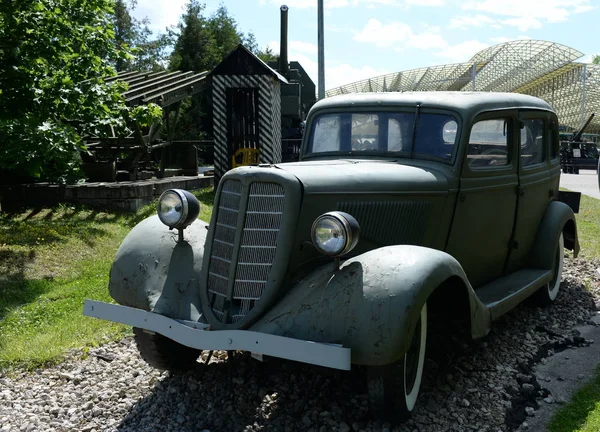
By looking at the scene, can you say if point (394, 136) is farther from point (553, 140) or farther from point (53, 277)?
point (53, 277)

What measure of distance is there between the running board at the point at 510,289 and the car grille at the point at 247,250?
5.22ft

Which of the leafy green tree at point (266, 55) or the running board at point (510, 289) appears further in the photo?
the leafy green tree at point (266, 55)

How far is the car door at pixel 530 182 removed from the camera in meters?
5.73

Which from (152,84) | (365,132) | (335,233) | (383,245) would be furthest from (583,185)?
(335,233)

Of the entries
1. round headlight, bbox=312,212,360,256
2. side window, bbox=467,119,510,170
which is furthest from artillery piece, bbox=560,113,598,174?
round headlight, bbox=312,212,360,256

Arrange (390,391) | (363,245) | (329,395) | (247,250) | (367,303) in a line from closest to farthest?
(367,303) → (390,391) → (247,250) → (329,395) → (363,245)

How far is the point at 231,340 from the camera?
351cm

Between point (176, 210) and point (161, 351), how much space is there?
3.05 feet

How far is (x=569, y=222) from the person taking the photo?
22.0 ft

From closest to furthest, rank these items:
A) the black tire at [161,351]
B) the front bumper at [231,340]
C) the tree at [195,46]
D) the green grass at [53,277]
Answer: the front bumper at [231,340] < the black tire at [161,351] < the green grass at [53,277] < the tree at [195,46]

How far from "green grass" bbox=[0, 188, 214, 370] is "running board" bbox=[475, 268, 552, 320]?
294 cm

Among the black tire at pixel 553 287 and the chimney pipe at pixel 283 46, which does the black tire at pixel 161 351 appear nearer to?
the black tire at pixel 553 287

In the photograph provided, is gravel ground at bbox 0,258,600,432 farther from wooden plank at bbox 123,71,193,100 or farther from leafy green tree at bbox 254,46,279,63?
leafy green tree at bbox 254,46,279,63

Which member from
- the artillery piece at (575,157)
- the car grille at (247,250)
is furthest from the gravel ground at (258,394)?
the artillery piece at (575,157)
